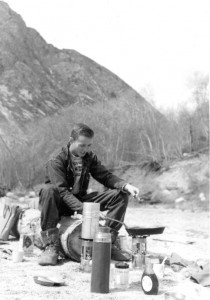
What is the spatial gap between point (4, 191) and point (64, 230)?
11.8 meters

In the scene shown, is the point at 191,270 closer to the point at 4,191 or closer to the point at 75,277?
the point at 75,277

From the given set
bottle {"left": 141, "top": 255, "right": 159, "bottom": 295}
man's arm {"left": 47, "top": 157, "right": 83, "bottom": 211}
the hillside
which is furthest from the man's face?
the hillside

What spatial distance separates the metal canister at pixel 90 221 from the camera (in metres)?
3.58

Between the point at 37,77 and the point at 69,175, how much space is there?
4421cm

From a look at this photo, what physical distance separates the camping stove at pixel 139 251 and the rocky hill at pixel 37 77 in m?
26.0

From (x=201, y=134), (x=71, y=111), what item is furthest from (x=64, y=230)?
(x=71, y=111)

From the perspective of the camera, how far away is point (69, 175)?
4.32 m

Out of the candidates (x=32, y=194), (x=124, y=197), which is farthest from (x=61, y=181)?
(x=32, y=194)

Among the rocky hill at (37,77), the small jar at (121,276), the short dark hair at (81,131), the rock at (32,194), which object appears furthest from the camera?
the rocky hill at (37,77)

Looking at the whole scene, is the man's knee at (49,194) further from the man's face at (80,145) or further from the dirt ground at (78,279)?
the dirt ground at (78,279)

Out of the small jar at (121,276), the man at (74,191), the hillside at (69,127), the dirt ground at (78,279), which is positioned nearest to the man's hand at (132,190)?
the man at (74,191)

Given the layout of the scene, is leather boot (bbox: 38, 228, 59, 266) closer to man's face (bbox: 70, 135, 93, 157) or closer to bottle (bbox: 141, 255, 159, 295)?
man's face (bbox: 70, 135, 93, 157)

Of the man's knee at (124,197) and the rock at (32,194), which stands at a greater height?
the rock at (32,194)

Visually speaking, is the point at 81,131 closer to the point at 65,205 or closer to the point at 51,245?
the point at 65,205
